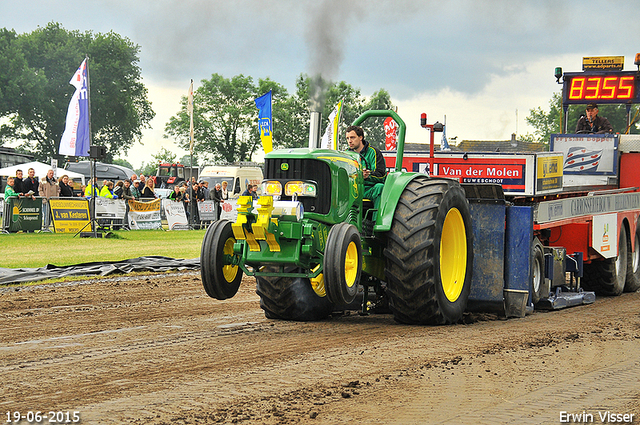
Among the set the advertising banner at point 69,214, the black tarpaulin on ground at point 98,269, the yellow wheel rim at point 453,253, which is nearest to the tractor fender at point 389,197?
the yellow wheel rim at point 453,253

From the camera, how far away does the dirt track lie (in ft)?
14.8

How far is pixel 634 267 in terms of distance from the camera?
40.1 ft

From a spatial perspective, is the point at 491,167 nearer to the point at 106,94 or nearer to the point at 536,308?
the point at 536,308

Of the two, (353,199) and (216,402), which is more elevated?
(353,199)

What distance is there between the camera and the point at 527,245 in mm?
8492

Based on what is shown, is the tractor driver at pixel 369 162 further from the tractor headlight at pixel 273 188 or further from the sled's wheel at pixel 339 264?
the sled's wheel at pixel 339 264

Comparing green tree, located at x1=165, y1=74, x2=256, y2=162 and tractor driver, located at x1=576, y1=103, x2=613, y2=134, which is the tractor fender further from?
green tree, located at x1=165, y1=74, x2=256, y2=162

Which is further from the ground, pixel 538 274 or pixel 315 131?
pixel 315 131

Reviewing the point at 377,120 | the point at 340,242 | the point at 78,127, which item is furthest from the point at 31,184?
the point at 377,120

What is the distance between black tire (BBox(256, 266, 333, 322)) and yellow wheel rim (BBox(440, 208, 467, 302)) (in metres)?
A: 1.32

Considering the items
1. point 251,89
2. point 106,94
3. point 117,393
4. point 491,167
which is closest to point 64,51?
point 106,94

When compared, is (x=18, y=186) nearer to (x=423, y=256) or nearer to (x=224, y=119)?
(x=423, y=256)

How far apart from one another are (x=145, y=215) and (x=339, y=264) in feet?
61.6

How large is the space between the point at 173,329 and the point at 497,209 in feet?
12.4
